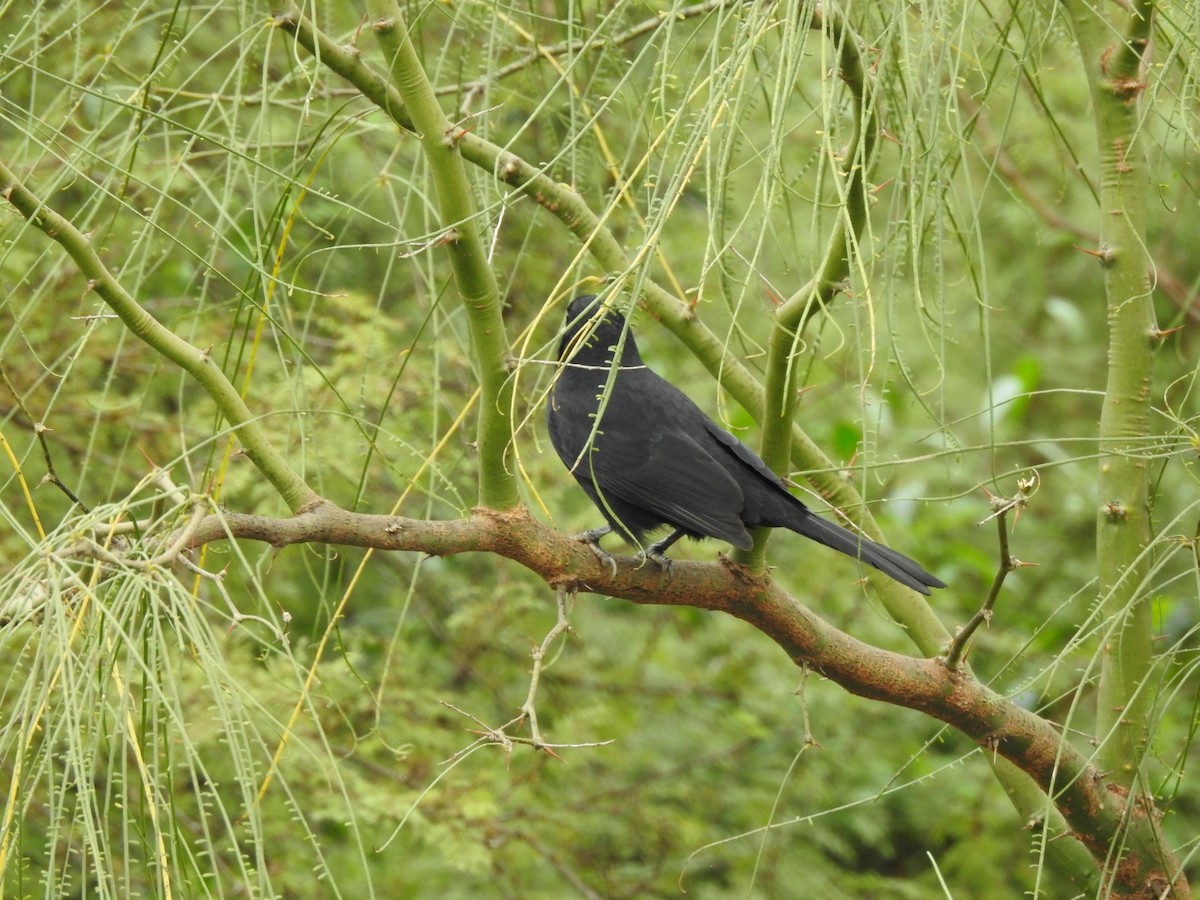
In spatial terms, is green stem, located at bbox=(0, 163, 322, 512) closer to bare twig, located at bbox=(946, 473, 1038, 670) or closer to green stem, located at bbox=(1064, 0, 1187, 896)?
bare twig, located at bbox=(946, 473, 1038, 670)

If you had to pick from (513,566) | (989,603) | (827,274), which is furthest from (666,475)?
(513,566)

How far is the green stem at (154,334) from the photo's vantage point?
1675mm

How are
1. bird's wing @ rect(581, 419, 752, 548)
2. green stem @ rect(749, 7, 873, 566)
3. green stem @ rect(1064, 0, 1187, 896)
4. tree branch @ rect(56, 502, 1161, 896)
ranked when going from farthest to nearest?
1. bird's wing @ rect(581, 419, 752, 548)
2. green stem @ rect(1064, 0, 1187, 896)
3. tree branch @ rect(56, 502, 1161, 896)
4. green stem @ rect(749, 7, 873, 566)

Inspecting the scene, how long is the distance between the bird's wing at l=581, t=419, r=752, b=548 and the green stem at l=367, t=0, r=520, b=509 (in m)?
1.26

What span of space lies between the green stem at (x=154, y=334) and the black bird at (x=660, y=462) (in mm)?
1281

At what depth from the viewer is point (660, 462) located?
338cm

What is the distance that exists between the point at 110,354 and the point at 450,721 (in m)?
1.81

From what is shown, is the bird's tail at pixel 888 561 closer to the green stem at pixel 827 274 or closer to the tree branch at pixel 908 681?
the tree branch at pixel 908 681

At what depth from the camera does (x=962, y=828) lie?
5.49 metres

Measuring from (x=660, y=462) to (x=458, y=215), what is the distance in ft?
5.42

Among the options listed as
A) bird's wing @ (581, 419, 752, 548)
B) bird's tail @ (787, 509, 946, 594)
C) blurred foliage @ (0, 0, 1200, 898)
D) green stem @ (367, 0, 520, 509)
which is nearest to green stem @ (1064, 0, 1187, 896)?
blurred foliage @ (0, 0, 1200, 898)

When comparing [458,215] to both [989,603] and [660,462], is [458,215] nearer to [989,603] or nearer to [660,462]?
[989,603]

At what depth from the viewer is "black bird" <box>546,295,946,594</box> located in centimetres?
317

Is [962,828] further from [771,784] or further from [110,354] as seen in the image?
[110,354]
